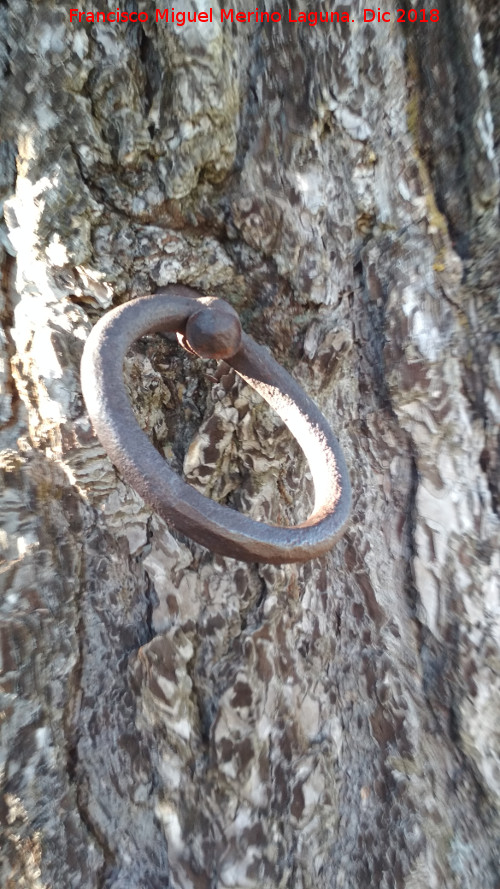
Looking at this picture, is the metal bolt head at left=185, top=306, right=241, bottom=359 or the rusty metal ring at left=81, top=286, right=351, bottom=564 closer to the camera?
Result: the rusty metal ring at left=81, top=286, right=351, bottom=564

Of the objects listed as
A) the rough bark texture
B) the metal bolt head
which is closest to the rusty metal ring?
the metal bolt head

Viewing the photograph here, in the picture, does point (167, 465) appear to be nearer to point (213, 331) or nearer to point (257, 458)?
point (213, 331)

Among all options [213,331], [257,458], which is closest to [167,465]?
[213,331]

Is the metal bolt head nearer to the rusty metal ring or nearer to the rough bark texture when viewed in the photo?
the rusty metal ring

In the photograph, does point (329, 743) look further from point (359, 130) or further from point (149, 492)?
point (359, 130)

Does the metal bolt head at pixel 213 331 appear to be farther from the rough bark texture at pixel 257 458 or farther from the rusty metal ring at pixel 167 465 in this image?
the rough bark texture at pixel 257 458

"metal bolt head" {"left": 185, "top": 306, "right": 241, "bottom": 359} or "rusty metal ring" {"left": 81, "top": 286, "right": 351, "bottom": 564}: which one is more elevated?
"metal bolt head" {"left": 185, "top": 306, "right": 241, "bottom": 359}

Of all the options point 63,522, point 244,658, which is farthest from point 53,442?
point 244,658
